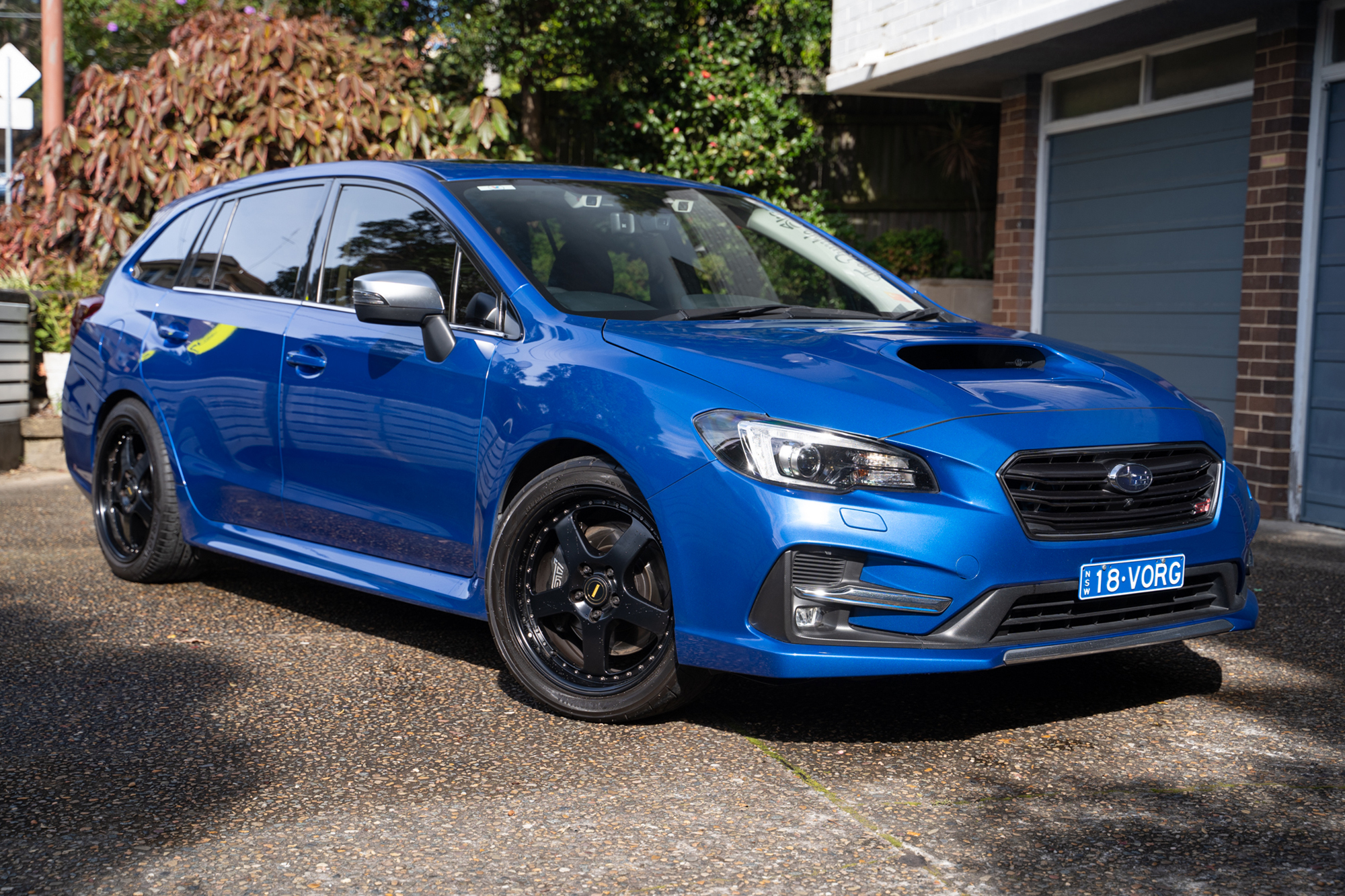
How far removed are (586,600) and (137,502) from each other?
2.84 meters

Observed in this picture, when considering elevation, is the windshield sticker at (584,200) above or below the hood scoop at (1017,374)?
above

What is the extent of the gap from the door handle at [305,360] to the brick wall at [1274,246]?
570 cm

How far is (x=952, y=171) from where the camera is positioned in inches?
560

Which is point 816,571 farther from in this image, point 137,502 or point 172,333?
point 137,502

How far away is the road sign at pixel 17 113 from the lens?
1099 centimetres

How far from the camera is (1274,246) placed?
7.98m

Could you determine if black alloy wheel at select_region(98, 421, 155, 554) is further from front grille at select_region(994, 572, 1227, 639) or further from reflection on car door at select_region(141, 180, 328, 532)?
front grille at select_region(994, 572, 1227, 639)

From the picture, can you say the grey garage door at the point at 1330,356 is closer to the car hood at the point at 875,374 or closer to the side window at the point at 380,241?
the car hood at the point at 875,374

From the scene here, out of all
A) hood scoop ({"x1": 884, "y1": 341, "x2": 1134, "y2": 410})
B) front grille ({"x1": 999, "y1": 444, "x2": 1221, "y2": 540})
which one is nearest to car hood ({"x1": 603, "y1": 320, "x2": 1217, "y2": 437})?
hood scoop ({"x1": 884, "y1": 341, "x2": 1134, "y2": 410})

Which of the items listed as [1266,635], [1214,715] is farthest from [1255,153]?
[1214,715]

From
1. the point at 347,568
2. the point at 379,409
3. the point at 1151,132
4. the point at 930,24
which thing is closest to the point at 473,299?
the point at 379,409

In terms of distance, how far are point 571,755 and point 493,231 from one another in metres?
1.75

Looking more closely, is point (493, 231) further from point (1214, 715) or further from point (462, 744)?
point (1214, 715)

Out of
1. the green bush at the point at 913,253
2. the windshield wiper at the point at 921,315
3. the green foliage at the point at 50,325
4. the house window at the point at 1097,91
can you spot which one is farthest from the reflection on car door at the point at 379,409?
the green bush at the point at 913,253
